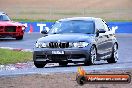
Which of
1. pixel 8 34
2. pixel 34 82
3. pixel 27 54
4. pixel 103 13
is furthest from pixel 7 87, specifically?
pixel 103 13

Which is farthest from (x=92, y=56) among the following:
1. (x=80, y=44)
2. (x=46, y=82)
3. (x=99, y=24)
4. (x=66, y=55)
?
(x=46, y=82)

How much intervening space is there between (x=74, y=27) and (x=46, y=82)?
18.4 feet

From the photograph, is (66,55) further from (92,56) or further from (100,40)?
(100,40)

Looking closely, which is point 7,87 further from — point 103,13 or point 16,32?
point 103,13

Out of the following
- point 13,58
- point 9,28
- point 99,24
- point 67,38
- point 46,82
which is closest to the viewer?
point 46,82

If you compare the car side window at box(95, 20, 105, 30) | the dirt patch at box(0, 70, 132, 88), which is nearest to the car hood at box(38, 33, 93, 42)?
the car side window at box(95, 20, 105, 30)

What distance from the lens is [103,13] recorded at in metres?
56.0

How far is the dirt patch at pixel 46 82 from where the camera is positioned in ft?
32.3

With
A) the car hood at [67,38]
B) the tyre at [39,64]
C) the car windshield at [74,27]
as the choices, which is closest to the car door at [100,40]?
the car windshield at [74,27]

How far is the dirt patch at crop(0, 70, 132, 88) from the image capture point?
9.85 metres

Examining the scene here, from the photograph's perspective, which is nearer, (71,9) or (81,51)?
(81,51)

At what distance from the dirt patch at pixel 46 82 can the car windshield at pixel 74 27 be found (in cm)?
384

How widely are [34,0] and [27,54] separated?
184 ft

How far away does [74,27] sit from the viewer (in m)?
16.0
